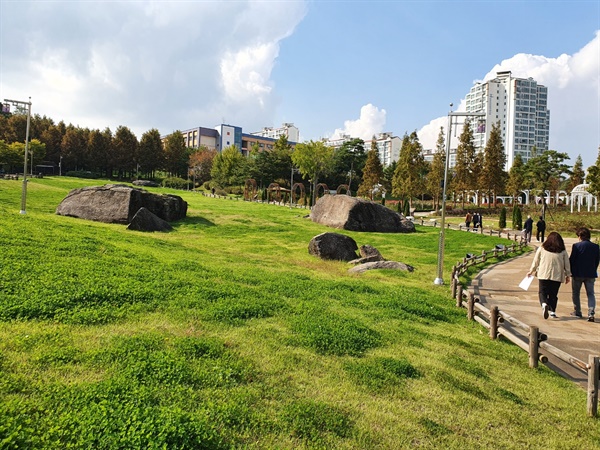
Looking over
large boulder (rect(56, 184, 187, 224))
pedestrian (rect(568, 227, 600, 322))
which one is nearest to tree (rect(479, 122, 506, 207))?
large boulder (rect(56, 184, 187, 224))

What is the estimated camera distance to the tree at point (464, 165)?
5841 cm

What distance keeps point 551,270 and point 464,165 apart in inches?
2084

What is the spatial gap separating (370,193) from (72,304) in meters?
63.2

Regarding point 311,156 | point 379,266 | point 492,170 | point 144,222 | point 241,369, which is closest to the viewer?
point 241,369

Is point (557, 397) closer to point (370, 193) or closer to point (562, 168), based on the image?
point (370, 193)

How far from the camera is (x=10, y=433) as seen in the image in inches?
140

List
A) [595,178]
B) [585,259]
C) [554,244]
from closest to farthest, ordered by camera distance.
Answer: [554,244] < [585,259] < [595,178]

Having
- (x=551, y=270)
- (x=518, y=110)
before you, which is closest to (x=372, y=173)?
(x=551, y=270)

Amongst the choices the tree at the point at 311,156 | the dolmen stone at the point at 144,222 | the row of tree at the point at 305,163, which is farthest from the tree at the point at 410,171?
the dolmen stone at the point at 144,222

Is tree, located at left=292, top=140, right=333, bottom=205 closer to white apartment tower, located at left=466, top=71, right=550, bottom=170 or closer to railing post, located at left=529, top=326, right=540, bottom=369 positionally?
railing post, located at left=529, top=326, right=540, bottom=369

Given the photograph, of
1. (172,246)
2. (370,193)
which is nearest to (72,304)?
(172,246)

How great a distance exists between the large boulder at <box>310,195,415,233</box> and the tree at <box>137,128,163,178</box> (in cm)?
6289

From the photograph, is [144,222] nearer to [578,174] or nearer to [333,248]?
[333,248]

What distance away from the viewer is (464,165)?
194 ft
